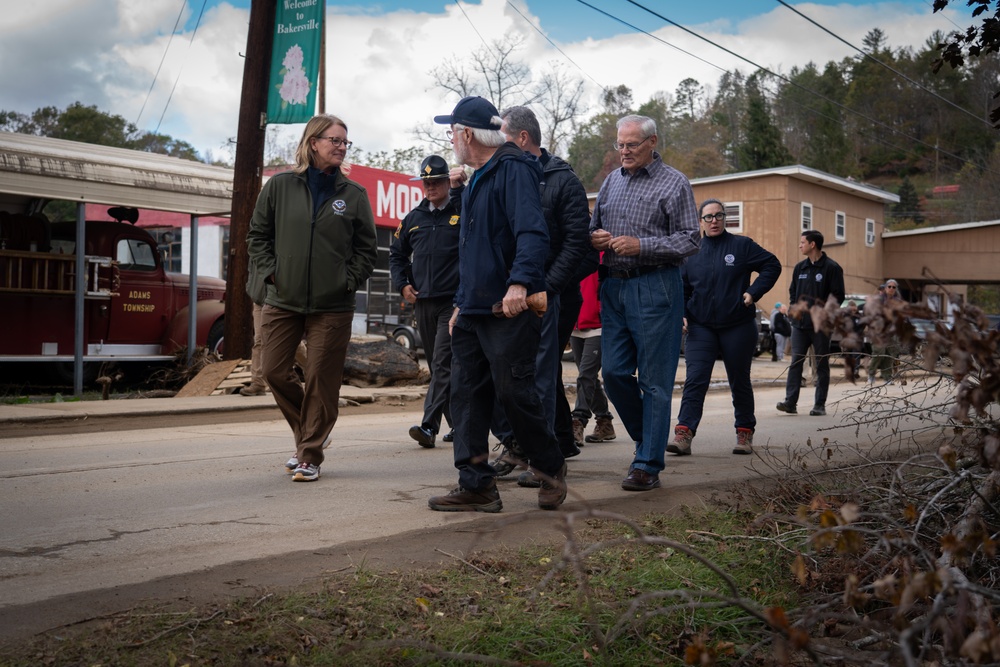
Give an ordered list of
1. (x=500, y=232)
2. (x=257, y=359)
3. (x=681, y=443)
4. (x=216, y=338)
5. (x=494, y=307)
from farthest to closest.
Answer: (x=216, y=338), (x=257, y=359), (x=681, y=443), (x=500, y=232), (x=494, y=307)

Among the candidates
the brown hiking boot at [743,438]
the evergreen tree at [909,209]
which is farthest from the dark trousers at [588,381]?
the evergreen tree at [909,209]

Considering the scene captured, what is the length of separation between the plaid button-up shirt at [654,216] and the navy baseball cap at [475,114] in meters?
1.27

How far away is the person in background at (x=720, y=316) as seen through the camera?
8117mm

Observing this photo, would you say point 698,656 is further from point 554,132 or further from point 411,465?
point 554,132

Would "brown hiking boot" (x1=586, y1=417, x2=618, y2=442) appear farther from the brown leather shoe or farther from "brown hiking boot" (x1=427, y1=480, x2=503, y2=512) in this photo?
"brown hiking boot" (x1=427, y1=480, x2=503, y2=512)

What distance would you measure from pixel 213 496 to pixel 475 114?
268cm

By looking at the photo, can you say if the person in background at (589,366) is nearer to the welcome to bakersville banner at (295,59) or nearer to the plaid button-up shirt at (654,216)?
the plaid button-up shirt at (654,216)

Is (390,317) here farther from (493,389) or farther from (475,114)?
(475,114)

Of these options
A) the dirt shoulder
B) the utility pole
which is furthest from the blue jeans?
the utility pole

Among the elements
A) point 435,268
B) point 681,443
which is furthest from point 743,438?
point 435,268

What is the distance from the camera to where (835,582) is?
3818 mm

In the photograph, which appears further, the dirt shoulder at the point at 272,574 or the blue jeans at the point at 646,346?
the blue jeans at the point at 646,346

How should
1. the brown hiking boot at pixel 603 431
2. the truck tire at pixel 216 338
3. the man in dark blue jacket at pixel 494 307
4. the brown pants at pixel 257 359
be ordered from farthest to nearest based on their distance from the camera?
the truck tire at pixel 216 338 < the brown pants at pixel 257 359 < the brown hiking boot at pixel 603 431 < the man in dark blue jacket at pixel 494 307

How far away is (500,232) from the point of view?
5.27 meters
